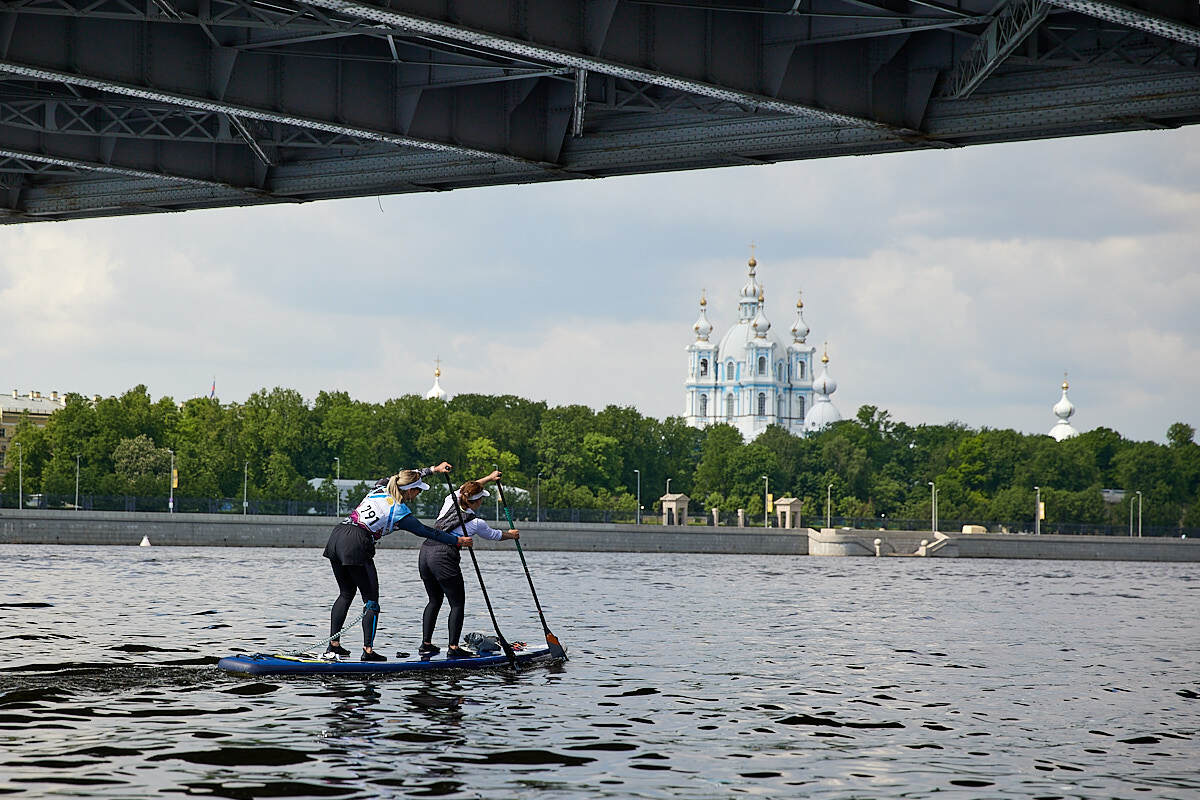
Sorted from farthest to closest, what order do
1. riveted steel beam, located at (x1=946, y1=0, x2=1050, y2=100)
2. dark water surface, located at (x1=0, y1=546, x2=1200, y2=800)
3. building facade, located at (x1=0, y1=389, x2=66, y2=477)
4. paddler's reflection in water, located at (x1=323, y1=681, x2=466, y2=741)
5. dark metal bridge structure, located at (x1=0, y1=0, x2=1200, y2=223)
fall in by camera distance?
building facade, located at (x1=0, y1=389, x2=66, y2=477) → dark metal bridge structure, located at (x1=0, y1=0, x2=1200, y2=223) → riveted steel beam, located at (x1=946, y1=0, x2=1050, y2=100) → paddler's reflection in water, located at (x1=323, y1=681, x2=466, y2=741) → dark water surface, located at (x1=0, y1=546, x2=1200, y2=800)

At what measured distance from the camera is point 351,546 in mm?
17375

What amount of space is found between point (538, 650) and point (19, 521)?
74.2 m

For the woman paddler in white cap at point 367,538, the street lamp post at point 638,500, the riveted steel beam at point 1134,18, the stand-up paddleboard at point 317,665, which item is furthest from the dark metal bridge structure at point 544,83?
the street lamp post at point 638,500

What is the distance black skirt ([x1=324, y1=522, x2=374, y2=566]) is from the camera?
56.9 ft

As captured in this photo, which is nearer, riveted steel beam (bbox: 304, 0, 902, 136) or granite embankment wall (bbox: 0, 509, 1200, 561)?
riveted steel beam (bbox: 304, 0, 902, 136)

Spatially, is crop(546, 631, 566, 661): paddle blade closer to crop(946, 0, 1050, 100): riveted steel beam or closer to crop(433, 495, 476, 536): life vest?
crop(433, 495, 476, 536): life vest

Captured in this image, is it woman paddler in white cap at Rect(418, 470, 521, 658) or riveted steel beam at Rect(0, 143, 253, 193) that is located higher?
riveted steel beam at Rect(0, 143, 253, 193)

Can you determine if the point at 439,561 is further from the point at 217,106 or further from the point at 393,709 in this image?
the point at 217,106

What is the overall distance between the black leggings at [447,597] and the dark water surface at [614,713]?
82 cm

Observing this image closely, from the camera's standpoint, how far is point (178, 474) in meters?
115

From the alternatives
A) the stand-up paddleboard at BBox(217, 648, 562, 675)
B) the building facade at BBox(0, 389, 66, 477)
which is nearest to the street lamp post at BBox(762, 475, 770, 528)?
the building facade at BBox(0, 389, 66, 477)

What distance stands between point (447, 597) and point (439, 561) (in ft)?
1.72

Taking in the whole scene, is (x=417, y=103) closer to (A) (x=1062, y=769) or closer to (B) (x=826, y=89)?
(B) (x=826, y=89)

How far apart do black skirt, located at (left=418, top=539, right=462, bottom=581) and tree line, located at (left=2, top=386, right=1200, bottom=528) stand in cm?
9762
